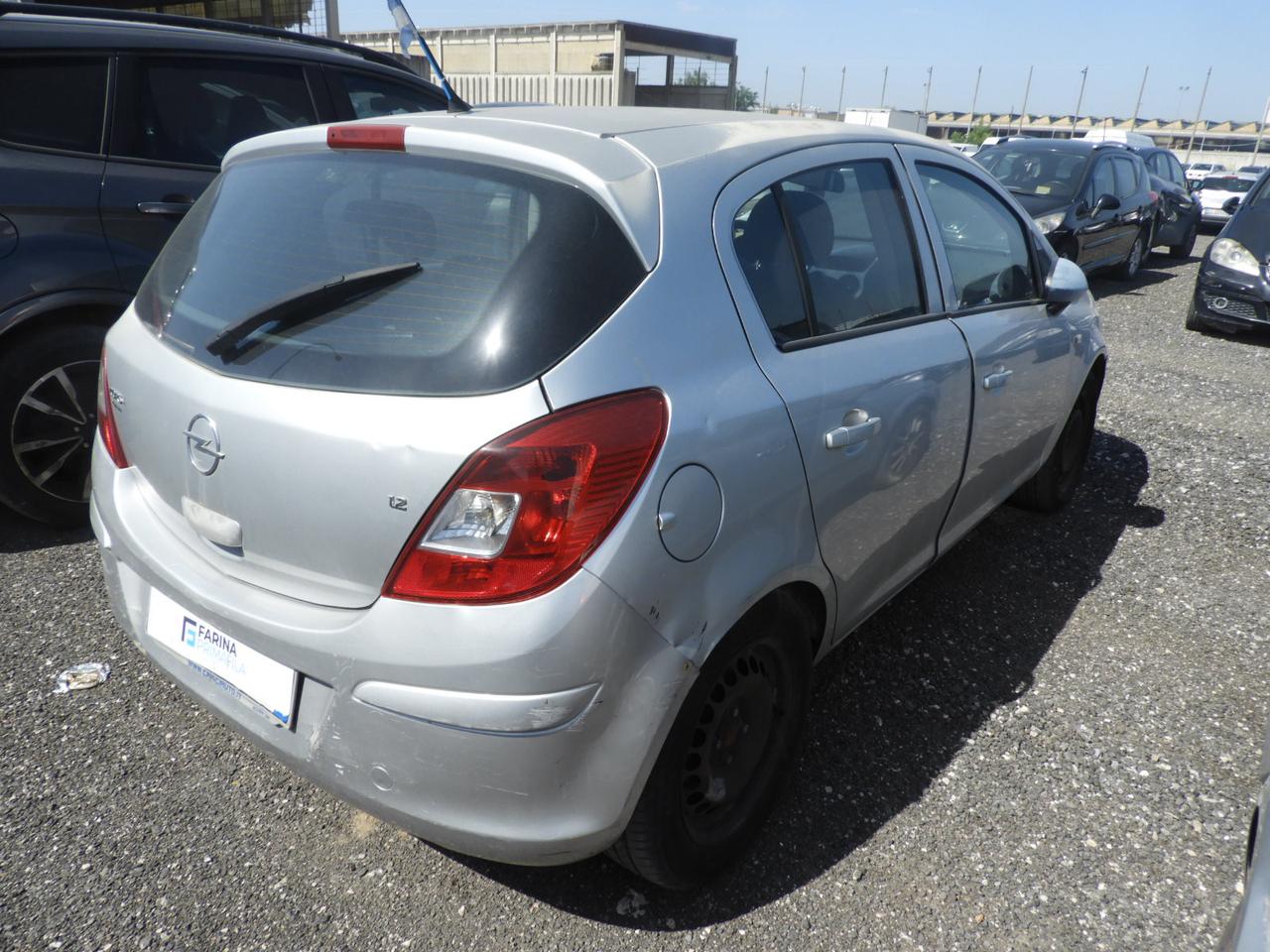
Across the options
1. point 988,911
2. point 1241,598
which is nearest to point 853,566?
point 988,911

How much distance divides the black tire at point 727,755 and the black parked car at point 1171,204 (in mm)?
13104

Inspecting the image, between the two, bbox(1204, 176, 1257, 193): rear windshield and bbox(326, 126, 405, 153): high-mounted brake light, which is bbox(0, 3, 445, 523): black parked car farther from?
bbox(1204, 176, 1257, 193): rear windshield

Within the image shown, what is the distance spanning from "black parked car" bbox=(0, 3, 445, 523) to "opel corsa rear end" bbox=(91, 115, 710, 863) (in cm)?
187

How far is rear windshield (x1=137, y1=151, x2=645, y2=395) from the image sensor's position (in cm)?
175

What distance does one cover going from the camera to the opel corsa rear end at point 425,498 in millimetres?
1674

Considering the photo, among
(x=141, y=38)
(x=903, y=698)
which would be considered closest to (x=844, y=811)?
(x=903, y=698)

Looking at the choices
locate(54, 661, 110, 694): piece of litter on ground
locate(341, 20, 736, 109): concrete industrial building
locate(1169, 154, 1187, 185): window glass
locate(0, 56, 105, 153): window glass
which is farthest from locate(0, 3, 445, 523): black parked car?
locate(341, 20, 736, 109): concrete industrial building

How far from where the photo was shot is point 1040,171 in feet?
34.6

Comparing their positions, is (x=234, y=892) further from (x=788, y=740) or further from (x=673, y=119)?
(x=673, y=119)

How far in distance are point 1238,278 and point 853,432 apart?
7.87m

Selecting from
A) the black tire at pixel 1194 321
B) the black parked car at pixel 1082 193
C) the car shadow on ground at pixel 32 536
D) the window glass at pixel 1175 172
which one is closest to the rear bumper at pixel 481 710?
the car shadow on ground at pixel 32 536

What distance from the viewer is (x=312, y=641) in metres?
1.80

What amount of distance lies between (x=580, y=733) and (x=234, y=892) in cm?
105

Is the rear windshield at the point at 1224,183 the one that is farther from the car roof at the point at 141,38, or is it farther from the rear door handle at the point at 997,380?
the car roof at the point at 141,38
